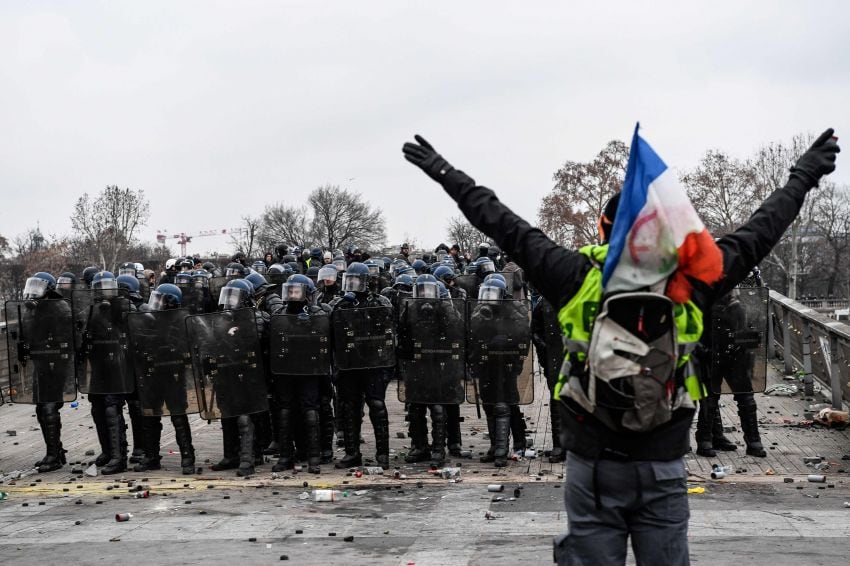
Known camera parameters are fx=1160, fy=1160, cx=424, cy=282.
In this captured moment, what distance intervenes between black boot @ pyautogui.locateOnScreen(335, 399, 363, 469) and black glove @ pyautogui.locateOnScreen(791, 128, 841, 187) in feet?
25.4

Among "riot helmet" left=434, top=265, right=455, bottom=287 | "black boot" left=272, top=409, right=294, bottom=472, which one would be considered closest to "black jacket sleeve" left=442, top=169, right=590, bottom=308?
"black boot" left=272, top=409, right=294, bottom=472

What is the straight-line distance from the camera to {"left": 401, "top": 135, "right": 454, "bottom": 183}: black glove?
4305mm

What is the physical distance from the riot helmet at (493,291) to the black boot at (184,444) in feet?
10.7

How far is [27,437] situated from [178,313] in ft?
14.6

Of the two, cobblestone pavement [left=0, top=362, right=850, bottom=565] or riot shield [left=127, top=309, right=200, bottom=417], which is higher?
riot shield [left=127, top=309, right=200, bottom=417]

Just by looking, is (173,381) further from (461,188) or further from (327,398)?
(461,188)

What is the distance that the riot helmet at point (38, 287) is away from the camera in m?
12.2

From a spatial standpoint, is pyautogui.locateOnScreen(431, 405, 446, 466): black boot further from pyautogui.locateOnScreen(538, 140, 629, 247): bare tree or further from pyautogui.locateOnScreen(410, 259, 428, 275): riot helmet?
pyautogui.locateOnScreen(538, 140, 629, 247): bare tree

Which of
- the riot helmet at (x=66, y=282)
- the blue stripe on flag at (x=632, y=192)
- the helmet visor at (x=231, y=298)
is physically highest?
the riot helmet at (x=66, y=282)

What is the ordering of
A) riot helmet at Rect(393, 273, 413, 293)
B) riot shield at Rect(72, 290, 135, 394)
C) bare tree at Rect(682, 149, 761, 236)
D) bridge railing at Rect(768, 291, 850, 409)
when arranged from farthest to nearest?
1. bare tree at Rect(682, 149, 761, 236)
2. riot helmet at Rect(393, 273, 413, 293)
3. bridge railing at Rect(768, 291, 850, 409)
4. riot shield at Rect(72, 290, 135, 394)

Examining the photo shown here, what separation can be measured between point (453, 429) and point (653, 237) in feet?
28.9

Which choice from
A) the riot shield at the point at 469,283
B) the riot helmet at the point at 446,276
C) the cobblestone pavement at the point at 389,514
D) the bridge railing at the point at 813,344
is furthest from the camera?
the riot shield at the point at 469,283

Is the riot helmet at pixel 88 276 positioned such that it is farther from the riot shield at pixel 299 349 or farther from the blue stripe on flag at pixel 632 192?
the blue stripe on flag at pixel 632 192

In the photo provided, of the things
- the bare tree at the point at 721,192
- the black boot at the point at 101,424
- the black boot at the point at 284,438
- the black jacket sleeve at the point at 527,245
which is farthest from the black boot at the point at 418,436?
the bare tree at the point at 721,192
